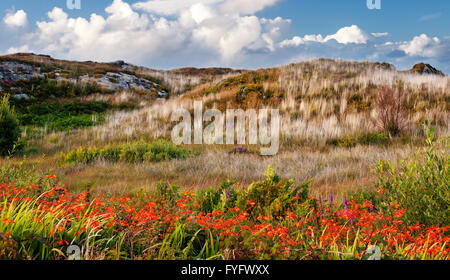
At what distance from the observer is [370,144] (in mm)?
9719

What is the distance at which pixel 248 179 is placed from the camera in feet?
22.1

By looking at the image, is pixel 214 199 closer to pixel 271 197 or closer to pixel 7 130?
pixel 271 197

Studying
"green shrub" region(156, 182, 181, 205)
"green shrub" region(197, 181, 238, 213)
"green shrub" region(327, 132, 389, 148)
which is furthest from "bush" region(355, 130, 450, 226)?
"green shrub" region(327, 132, 389, 148)

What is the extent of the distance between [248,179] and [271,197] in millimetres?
2202

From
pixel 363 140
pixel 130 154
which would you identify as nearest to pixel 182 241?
pixel 130 154

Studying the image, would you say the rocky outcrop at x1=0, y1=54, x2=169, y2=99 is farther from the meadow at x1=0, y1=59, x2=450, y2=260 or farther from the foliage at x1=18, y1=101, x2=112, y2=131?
the meadow at x1=0, y1=59, x2=450, y2=260

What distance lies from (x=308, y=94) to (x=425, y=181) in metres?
12.7
